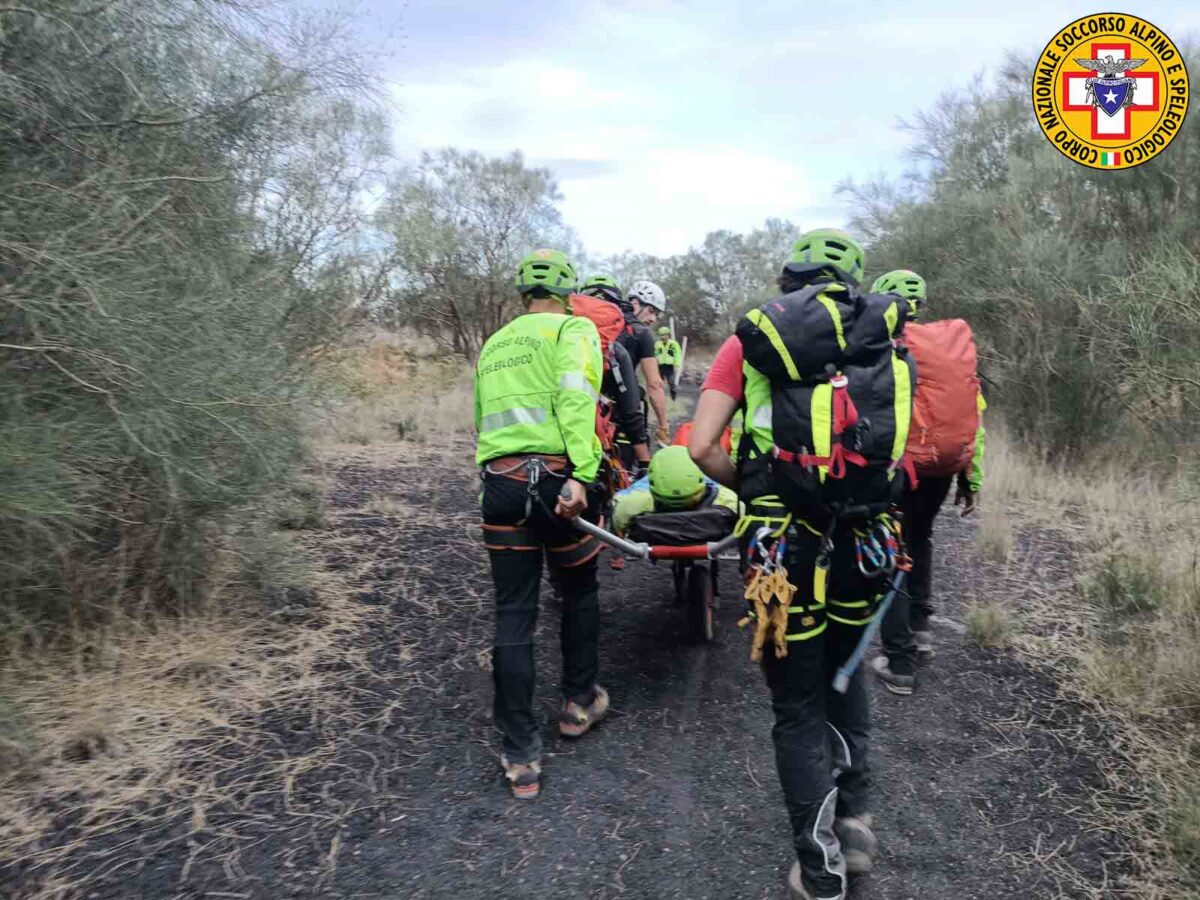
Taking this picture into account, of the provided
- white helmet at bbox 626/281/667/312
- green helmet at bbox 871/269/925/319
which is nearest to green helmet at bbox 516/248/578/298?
green helmet at bbox 871/269/925/319

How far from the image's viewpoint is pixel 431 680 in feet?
14.8

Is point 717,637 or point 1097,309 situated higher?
point 1097,309

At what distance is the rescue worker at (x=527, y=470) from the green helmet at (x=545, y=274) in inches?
6.2

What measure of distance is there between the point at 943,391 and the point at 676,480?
1389 mm

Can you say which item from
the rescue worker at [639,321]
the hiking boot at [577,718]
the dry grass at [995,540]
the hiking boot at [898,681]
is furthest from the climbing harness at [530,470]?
the dry grass at [995,540]

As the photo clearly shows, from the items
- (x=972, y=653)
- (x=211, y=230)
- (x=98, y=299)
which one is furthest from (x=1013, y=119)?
(x=98, y=299)

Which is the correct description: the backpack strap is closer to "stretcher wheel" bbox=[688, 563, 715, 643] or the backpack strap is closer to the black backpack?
the black backpack

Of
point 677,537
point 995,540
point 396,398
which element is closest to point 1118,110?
point 995,540

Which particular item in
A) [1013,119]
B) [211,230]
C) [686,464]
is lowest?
[686,464]

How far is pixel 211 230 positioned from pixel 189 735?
106 inches

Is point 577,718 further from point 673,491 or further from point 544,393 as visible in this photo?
point 544,393

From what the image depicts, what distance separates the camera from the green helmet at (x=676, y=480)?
14.5 ft

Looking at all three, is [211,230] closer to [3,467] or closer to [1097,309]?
[3,467]

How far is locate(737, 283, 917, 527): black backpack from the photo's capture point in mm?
2600
